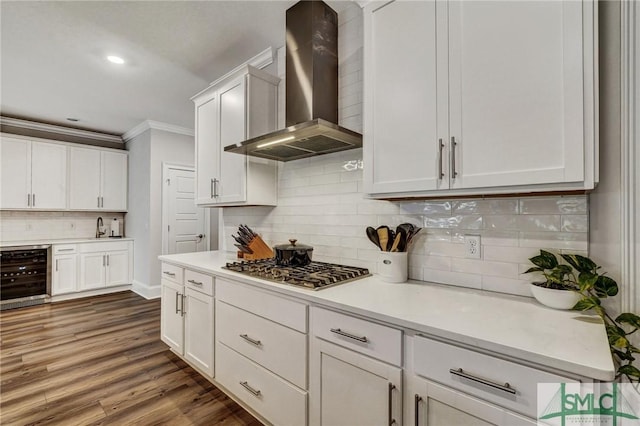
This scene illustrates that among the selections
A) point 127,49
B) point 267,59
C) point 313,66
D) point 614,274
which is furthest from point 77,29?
point 614,274

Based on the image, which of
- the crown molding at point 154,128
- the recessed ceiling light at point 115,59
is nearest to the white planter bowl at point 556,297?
the recessed ceiling light at point 115,59

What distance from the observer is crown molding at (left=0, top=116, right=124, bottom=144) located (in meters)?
4.47

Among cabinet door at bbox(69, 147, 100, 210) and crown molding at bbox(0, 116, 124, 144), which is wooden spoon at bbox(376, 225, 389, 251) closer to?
cabinet door at bbox(69, 147, 100, 210)

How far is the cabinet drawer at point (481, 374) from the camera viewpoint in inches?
34.5

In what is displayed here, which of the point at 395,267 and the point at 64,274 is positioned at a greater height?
the point at 395,267

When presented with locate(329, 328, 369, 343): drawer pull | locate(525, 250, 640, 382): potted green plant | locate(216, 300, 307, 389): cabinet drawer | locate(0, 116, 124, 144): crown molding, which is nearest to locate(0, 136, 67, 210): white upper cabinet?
locate(0, 116, 124, 144): crown molding

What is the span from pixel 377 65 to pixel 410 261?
113cm

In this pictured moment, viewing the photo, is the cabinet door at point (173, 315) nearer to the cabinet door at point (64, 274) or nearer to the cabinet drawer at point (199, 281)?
the cabinet drawer at point (199, 281)

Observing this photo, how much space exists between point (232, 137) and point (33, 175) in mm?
4093

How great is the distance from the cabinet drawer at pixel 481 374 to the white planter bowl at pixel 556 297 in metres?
0.46

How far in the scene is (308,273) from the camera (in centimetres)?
181

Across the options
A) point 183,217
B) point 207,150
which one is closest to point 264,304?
point 207,150

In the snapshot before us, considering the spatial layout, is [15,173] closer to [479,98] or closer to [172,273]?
[172,273]

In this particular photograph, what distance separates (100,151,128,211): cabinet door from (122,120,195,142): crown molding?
0.46m
